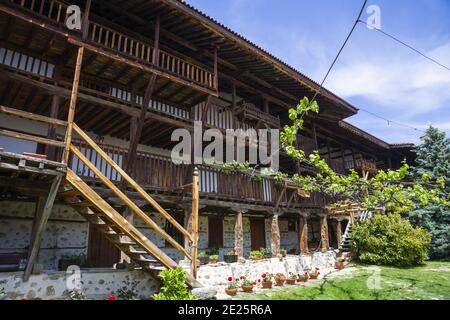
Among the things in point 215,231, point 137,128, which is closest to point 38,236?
point 137,128

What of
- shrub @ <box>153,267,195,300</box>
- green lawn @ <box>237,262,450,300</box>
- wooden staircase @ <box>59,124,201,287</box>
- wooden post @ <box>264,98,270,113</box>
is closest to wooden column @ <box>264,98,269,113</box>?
wooden post @ <box>264,98,270,113</box>

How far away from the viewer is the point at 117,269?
811 cm

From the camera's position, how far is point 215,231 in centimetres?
1379

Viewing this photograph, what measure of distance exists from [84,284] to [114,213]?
8.07 feet

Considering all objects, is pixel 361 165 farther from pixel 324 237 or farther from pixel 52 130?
pixel 52 130

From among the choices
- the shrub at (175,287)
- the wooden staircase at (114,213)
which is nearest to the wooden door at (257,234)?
→ the wooden staircase at (114,213)

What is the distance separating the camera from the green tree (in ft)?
52.5

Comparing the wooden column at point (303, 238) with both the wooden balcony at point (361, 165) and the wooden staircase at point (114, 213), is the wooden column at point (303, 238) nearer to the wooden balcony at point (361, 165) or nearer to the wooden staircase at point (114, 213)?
the wooden balcony at point (361, 165)

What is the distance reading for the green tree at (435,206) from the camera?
16.0 m

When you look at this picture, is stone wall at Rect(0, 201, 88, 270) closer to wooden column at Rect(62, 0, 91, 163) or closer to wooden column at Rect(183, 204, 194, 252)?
wooden column at Rect(183, 204, 194, 252)

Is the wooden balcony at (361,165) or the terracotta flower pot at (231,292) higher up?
the wooden balcony at (361,165)

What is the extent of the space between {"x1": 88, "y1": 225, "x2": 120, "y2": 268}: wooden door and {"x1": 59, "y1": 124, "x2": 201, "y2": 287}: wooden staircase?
3074mm

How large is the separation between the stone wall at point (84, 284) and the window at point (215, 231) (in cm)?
517
